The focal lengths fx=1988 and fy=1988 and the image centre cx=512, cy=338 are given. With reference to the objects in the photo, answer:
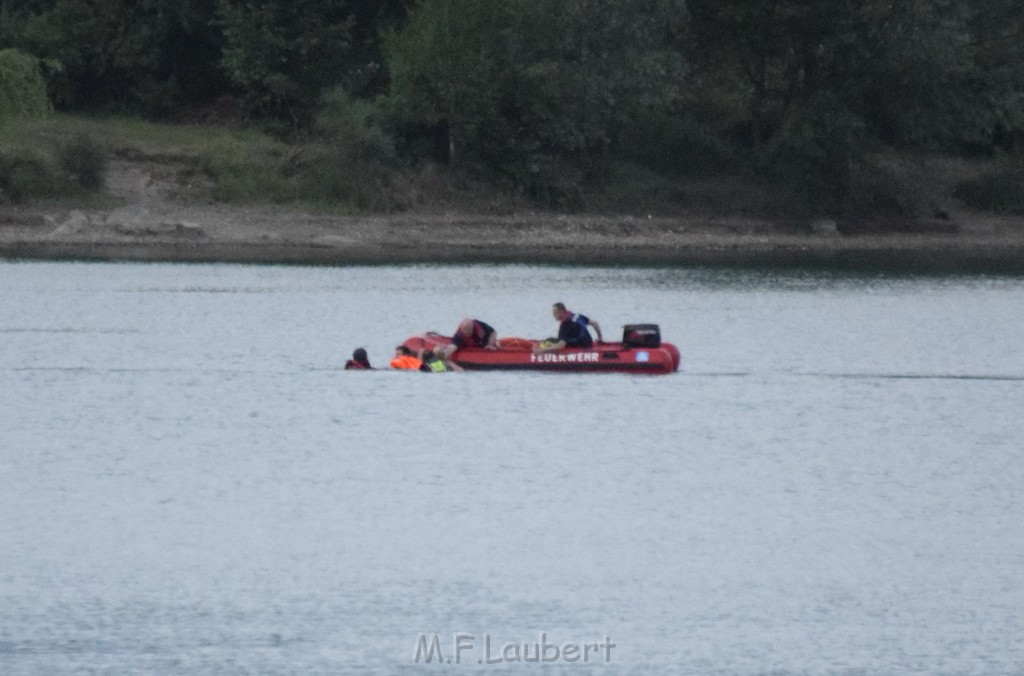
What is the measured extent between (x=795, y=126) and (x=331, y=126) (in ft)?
50.3

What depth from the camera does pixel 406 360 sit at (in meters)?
32.8

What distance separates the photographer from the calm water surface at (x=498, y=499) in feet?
59.9

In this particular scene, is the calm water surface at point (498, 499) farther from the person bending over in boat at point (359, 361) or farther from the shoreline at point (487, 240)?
the shoreline at point (487, 240)

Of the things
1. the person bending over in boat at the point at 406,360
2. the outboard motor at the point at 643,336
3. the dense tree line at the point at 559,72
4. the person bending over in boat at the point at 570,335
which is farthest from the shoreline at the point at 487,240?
the outboard motor at the point at 643,336

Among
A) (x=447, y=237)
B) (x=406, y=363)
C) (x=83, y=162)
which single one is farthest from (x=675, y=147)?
(x=406, y=363)

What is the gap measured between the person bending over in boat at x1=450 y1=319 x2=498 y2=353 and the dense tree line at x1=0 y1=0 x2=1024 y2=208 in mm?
30326

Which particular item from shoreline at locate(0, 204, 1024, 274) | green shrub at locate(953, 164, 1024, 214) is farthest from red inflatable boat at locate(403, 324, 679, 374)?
green shrub at locate(953, 164, 1024, 214)

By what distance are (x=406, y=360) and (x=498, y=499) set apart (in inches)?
351

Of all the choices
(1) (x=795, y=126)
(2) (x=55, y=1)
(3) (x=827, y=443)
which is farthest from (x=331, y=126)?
(3) (x=827, y=443)

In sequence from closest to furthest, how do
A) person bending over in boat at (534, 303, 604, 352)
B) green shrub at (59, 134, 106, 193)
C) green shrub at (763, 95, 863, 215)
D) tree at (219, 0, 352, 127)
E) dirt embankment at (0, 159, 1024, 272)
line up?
person bending over in boat at (534, 303, 604, 352)
dirt embankment at (0, 159, 1024, 272)
green shrub at (59, 134, 106, 193)
tree at (219, 0, 352, 127)
green shrub at (763, 95, 863, 215)

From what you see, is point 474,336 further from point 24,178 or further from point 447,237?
point 447,237

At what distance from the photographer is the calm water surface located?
18.2m

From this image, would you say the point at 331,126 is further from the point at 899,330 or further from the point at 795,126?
the point at 899,330

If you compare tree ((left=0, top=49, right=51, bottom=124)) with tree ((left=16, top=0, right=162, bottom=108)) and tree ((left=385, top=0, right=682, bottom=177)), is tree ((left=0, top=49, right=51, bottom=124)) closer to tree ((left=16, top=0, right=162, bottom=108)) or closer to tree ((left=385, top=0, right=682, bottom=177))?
tree ((left=16, top=0, right=162, bottom=108))
